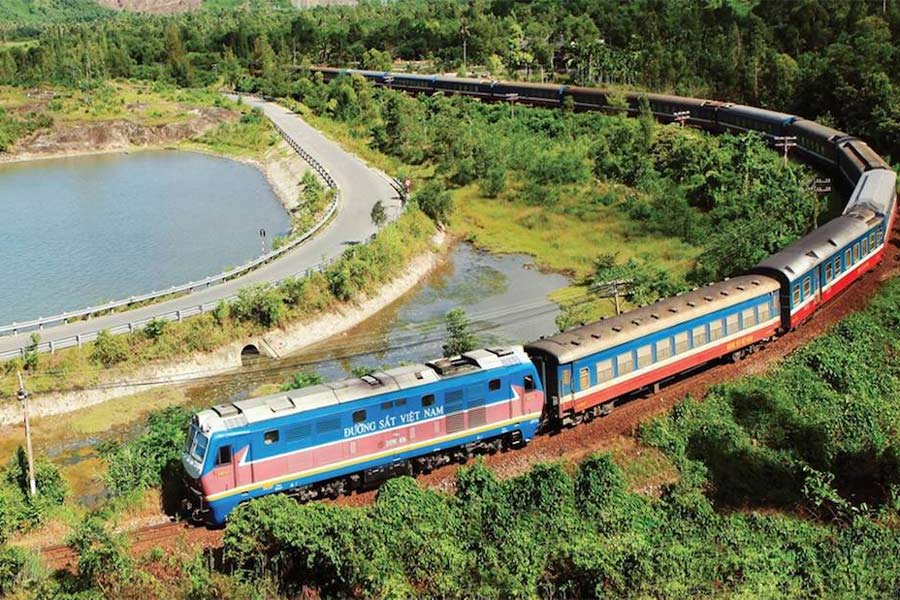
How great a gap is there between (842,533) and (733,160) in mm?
44761

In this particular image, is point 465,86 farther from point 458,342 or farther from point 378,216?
point 458,342

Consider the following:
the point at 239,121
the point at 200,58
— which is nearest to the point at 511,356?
the point at 239,121

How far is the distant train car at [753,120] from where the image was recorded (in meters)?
73.3

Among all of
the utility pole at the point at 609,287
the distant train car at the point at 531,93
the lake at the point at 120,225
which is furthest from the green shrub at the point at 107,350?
the distant train car at the point at 531,93

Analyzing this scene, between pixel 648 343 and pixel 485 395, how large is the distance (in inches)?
270

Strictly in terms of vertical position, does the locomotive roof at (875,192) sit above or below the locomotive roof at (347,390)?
below

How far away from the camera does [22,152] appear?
335 feet

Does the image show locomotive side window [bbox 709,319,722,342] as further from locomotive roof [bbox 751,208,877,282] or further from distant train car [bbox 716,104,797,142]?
distant train car [bbox 716,104,797,142]

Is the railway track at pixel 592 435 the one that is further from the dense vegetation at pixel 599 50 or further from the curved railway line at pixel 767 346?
the dense vegetation at pixel 599 50

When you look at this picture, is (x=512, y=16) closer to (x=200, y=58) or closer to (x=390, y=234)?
(x=200, y=58)

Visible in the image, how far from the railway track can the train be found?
1.27ft

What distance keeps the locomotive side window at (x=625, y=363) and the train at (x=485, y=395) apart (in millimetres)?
49

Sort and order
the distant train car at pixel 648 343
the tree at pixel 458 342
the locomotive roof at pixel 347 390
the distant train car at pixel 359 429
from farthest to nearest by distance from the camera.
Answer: the tree at pixel 458 342 → the distant train car at pixel 648 343 → the locomotive roof at pixel 347 390 → the distant train car at pixel 359 429

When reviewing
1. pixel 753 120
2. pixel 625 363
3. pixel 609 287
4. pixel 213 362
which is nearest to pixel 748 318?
pixel 625 363
